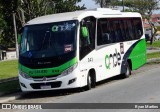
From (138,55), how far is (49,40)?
7025 millimetres

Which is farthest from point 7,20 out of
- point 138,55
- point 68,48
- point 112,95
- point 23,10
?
point 112,95

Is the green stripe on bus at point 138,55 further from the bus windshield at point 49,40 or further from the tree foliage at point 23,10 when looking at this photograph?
the tree foliage at point 23,10

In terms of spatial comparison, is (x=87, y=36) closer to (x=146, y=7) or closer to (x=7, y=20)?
(x=7, y=20)

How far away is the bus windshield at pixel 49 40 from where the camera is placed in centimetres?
1545

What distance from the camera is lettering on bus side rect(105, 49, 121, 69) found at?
59.6 feet

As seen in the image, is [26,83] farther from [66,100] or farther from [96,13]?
[96,13]

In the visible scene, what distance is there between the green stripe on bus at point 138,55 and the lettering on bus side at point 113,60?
1467 mm

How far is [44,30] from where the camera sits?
15.9 m

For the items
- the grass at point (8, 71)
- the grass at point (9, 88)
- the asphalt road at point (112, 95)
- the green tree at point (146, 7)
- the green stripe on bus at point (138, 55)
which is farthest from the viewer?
the green tree at point (146, 7)

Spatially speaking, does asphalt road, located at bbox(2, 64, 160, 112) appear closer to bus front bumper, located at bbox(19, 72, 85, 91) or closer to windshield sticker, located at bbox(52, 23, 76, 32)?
bus front bumper, located at bbox(19, 72, 85, 91)

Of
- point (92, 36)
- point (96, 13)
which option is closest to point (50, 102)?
point (92, 36)

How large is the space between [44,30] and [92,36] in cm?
194

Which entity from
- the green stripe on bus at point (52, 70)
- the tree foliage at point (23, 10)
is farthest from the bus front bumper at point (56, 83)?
the tree foliage at point (23, 10)

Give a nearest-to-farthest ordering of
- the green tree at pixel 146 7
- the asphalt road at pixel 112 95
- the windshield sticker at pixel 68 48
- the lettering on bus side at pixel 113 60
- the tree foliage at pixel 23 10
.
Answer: the asphalt road at pixel 112 95 < the windshield sticker at pixel 68 48 < the lettering on bus side at pixel 113 60 < the tree foliage at pixel 23 10 < the green tree at pixel 146 7
